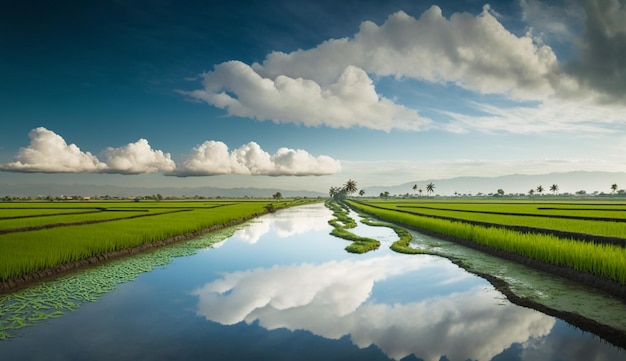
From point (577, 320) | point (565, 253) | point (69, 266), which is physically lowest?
point (577, 320)

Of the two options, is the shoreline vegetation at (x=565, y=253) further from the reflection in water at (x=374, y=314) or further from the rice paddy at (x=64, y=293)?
the rice paddy at (x=64, y=293)

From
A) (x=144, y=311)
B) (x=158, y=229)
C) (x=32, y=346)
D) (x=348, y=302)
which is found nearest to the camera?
(x=32, y=346)

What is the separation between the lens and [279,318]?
381 inches

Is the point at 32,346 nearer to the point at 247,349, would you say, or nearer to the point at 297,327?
the point at 247,349

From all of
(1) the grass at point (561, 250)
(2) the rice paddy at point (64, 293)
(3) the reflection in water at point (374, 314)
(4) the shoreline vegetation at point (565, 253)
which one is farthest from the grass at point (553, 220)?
(2) the rice paddy at point (64, 293)

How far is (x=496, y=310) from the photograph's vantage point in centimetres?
1021

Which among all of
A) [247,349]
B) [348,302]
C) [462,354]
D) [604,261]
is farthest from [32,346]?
[604,261]

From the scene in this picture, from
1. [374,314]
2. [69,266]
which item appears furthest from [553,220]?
[69,266]

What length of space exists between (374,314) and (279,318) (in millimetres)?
2639

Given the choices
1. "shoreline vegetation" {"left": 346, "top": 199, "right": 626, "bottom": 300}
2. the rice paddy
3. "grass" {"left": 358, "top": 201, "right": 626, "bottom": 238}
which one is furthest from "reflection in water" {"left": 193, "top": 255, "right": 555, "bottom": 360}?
"grass" {"left": 358, "top": 201, "right": 626, "bottom": 238}

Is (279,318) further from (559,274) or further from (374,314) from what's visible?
(559,274)

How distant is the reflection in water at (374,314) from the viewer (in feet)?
26.7

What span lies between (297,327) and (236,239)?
708 inches

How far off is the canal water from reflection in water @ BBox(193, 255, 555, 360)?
32mm
